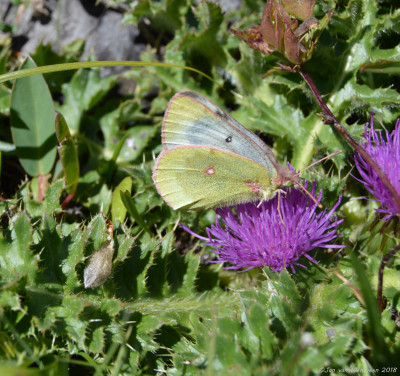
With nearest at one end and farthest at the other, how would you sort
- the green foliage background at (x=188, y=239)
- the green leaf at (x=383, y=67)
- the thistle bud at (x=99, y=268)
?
the green foliage background at (x=188, y=239), the thistle bud at (x=99, y=268), the green leaf at (x=383, y=67)

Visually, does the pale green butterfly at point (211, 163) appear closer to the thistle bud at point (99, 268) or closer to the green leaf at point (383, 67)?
the thistle bud at point (99, 268)

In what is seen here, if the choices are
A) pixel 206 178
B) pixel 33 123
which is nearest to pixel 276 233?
pixel 206 178

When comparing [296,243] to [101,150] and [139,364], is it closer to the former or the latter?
[139,364]

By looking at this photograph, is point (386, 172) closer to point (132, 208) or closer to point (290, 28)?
point (290, 28)

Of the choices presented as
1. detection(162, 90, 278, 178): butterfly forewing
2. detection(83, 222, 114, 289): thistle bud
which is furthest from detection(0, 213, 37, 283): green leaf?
detection(162, 90, 278, 178): butterfly forewing

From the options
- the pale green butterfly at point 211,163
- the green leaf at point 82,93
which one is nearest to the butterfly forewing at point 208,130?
the pale green butterfly at point 211,163

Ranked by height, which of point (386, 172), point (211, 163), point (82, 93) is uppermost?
point (386, 172)
